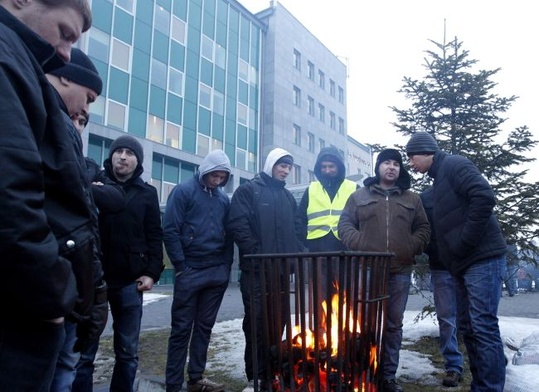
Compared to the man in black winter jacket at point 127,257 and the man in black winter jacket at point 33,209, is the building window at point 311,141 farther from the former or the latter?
the man in black winter jacket at point 33,209

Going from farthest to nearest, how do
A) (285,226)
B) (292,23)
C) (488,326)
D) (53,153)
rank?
(292,23) → (285,226) → (488,326) → (53,153)

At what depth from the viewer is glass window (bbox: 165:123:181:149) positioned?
70.5 feet

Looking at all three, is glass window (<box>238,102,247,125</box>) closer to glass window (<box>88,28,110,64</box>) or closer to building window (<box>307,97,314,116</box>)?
building window (<box>307,97,314,116</box>)

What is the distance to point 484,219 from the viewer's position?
3.24m

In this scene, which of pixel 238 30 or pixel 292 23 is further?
pixel 292 23

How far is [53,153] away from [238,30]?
88.6 feet

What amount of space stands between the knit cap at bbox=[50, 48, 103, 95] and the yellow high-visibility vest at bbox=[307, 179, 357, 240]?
2580mm

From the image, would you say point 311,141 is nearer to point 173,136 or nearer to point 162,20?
point 173,136

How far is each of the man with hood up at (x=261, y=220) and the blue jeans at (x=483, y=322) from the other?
163cm

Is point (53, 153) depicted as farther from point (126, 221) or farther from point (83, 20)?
point (126, 221)

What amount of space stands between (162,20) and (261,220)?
2023 cm

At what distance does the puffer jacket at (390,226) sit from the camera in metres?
3.83

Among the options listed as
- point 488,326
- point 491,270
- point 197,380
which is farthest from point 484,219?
point 197,380

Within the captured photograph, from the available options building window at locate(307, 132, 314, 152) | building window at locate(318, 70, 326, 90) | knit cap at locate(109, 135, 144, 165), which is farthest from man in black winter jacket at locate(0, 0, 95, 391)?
building window at locate(318, 70, 326, 90)
